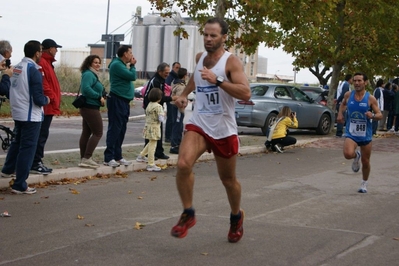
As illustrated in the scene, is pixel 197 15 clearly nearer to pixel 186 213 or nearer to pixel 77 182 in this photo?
pixel 77 182

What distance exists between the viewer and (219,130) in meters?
7.43

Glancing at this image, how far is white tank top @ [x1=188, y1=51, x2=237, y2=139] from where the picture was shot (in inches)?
291

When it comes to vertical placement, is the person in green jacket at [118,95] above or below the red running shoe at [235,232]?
above

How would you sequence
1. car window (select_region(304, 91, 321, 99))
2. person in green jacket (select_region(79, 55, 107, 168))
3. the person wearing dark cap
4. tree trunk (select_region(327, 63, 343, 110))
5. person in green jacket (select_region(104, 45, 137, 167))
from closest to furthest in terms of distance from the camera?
the person wearing dark cap, person in green jacket (select_region(79, 55, 107, 168)), person in green jacket (select_region(104, 45, 137, 167)), tree trunk (select_region(327, 63, 343, 110)), car window (select_region(304, 91, 321, 99))

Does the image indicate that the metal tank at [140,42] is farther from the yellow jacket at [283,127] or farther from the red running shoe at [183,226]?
the red running shoe at [183,226]

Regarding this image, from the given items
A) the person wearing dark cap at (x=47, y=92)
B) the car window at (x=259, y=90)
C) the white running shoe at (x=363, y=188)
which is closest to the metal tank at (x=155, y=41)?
the car window at (x=259, y=90)

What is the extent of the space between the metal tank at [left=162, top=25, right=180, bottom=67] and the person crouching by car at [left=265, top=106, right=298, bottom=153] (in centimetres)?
2652

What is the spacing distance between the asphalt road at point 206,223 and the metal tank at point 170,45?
3226 cm

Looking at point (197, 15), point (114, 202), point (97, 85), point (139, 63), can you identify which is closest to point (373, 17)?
point (197, 15)

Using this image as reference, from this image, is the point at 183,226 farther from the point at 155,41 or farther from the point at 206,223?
the point at 155,41

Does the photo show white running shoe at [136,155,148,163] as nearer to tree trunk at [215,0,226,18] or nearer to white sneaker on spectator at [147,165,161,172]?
white sneaker on spectator at [147,165,161,172]

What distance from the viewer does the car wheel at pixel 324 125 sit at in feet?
82.0

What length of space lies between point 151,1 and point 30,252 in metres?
15.9

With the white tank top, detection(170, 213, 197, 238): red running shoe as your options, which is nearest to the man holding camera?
the white tank top
